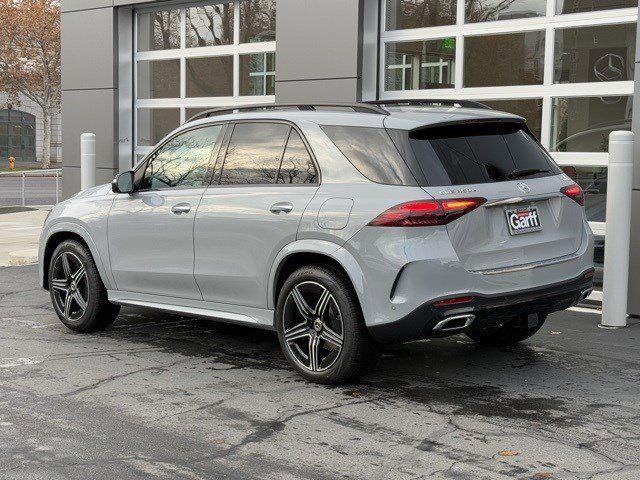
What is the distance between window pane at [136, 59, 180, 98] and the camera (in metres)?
14.4

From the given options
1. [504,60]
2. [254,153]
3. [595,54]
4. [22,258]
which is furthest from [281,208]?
[22,258]

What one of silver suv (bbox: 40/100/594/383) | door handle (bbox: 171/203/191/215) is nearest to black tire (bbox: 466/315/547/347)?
silver suv (bbox: 40/100/594/383)

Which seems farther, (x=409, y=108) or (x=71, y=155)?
(x=71, y=155)

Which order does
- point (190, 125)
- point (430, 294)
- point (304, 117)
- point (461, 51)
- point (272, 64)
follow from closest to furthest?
point (430, 294) < point (304, 117) < point (190, 125) < point (461, 51) < point (272, 64)

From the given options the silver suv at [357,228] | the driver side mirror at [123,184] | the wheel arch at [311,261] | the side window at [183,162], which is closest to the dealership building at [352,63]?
the silver suv at [357,228]

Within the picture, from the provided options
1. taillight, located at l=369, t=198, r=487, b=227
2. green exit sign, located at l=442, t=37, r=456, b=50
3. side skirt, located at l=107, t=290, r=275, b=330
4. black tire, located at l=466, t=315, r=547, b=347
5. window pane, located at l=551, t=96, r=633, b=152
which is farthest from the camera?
green exit sign, located at l=442, t=37, r=456, b=50

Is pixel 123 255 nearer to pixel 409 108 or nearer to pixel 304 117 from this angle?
pixel 304 117

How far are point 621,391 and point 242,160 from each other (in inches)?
115

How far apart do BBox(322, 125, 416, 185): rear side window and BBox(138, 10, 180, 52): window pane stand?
8541 millimetres

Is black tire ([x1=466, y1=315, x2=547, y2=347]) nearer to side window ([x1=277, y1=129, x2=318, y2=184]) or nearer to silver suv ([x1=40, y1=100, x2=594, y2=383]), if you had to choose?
silver suv ([x1=40, y1=100, x2=594, y2=383])

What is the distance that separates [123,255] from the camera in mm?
7648

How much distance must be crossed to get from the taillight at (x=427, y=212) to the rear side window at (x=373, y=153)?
188 millimetres

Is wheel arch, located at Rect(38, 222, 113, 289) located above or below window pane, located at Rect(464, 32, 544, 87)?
below

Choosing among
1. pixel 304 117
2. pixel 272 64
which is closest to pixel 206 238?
pixel 304 117
